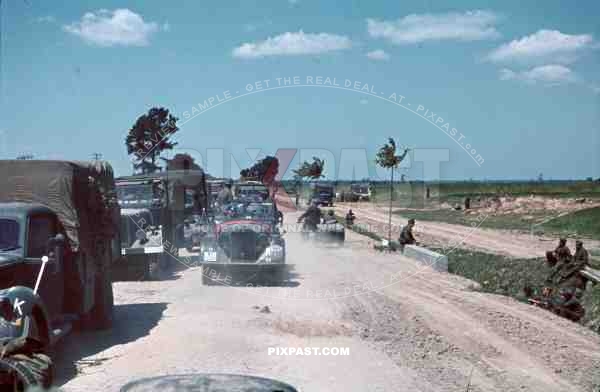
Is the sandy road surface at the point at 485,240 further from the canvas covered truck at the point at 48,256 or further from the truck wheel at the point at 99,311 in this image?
the canvas covered truck at the point at 48,256

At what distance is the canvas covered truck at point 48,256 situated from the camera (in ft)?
22.4

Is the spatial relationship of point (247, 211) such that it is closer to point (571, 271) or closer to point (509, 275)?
point (509, 275)

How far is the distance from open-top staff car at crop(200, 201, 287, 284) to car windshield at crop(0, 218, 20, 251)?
729 cm

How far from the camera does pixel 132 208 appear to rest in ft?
61.4

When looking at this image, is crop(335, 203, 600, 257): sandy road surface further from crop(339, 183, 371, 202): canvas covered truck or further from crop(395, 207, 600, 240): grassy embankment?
crop(339, 183, 371, 202): canvas covered truck

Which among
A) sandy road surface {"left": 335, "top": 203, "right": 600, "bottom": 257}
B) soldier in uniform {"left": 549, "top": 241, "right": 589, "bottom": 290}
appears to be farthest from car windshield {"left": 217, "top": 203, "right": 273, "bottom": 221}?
sandy road surface {"left": 335, "top": 203, "right": 600, "bottom": 257}

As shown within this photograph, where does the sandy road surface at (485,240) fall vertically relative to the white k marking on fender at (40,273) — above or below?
below

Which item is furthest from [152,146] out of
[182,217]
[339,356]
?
[339,356]

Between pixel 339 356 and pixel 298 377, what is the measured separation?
1211mm

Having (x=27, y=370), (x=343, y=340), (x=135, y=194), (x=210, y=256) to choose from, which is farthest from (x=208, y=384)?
(x=135, y=194)

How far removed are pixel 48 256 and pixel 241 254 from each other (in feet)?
24.8

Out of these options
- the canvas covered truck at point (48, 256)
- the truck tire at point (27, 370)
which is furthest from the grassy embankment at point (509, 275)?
the truck tire at point (27, 370)

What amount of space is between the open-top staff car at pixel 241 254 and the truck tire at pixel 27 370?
30.3 feet

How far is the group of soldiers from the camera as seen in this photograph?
1395cm
